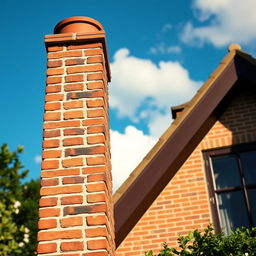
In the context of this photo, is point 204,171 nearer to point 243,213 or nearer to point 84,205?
point 243,213

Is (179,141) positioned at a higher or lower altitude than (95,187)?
higher

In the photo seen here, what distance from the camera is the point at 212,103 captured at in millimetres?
5949

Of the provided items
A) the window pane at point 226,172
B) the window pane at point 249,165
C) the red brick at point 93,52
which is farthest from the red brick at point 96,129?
the window pane at point 249,165

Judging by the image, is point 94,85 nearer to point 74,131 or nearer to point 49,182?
point 74,131

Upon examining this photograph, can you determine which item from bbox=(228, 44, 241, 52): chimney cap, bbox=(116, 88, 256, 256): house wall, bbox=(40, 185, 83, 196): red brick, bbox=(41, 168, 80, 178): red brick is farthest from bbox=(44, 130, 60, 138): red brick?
bbox=(228, 44, 241, 52): chimney cap

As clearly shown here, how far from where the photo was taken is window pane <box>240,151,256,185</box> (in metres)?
5.94

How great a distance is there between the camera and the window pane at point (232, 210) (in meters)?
5.73

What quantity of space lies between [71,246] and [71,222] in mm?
186

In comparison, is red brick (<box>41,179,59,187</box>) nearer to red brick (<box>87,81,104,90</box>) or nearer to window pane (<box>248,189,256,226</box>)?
red brick (<box>87,81,104,90</box>)

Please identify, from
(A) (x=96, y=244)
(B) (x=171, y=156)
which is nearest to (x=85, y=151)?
(A) (x=96, y=244)

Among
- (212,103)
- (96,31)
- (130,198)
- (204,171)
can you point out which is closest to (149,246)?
(130,198)

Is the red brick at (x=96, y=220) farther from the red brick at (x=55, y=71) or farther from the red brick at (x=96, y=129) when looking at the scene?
the red brick at (x=55, y=71)

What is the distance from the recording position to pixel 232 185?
19.4 ft

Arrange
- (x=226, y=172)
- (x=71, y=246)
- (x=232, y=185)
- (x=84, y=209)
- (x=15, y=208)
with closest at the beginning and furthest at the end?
(x=71, y=246) < (x=84, y=209) < (x=232, y=185) < (x=226, y=172) < (x=15, y=208)
